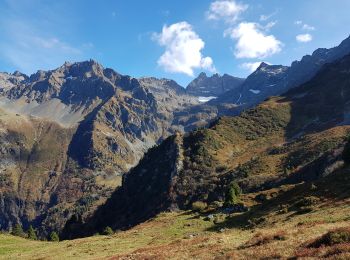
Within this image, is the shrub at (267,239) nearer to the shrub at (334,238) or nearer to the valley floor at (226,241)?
the valley floor at (226,241)

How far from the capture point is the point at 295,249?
77.9ft

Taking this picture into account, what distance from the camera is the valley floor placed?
24984 millimetres

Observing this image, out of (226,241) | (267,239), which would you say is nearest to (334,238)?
(267,239)

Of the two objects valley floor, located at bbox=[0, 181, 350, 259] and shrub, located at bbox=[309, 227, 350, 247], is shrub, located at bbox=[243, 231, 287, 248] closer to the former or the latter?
valley floor, located at bbox=[0, 181, 350, 259]

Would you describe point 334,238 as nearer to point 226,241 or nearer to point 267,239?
point 267,239

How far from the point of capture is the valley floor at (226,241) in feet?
82.0

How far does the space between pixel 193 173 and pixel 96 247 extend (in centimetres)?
12871

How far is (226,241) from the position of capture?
3409 centimetres

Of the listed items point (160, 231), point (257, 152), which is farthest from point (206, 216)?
point (257, 152)

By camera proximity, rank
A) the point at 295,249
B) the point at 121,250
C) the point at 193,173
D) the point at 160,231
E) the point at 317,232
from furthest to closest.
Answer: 1. the point at 193,173
2. the point at 160,231
3. the point at 121,250
4. the point at 317,232
5. the point at 295,249

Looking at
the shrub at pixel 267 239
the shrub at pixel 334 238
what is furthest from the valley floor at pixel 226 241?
the shrub at pixel 334 238

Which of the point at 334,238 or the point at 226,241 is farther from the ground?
the point at 334,238

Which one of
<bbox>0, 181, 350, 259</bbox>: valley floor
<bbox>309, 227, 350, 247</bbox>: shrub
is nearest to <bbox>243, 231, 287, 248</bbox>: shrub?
<bbox>0, 181, 350, 259</bbox>: valley floor

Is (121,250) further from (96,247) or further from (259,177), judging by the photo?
(259,177)
